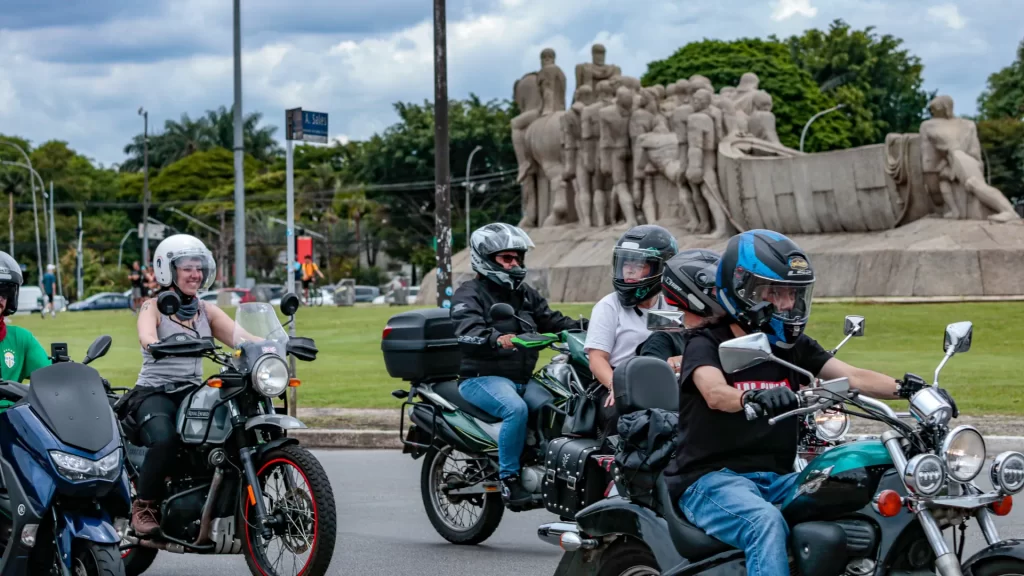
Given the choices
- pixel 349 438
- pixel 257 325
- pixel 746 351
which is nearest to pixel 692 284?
pixel 746 351

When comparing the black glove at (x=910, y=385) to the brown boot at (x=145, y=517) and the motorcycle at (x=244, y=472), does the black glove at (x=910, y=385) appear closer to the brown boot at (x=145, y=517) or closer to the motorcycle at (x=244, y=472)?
the motorcycle at (x=244, y=472)

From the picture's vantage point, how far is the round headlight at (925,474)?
3539 millimetres

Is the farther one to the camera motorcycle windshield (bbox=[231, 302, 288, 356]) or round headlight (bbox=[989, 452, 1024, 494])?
motorcycle windshield (bbox=[231, 302, 288, 356])

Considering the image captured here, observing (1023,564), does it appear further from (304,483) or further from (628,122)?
(628,122)

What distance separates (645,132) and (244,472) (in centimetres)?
3314

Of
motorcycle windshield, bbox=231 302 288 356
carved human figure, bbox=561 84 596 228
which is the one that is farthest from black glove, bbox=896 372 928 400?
carved human figure, bbox=561 84 596 228

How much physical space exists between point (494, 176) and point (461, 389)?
64500 mm

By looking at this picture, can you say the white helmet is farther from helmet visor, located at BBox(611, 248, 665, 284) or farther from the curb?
the curb

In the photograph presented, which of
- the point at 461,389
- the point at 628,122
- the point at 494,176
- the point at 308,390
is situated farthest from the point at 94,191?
the point at 461,389

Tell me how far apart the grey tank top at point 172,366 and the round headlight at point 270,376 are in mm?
→ 650

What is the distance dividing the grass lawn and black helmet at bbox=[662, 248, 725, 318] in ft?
29.9

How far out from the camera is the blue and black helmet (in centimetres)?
402

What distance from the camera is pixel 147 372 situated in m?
6.68

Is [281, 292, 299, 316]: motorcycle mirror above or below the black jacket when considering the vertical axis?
above
